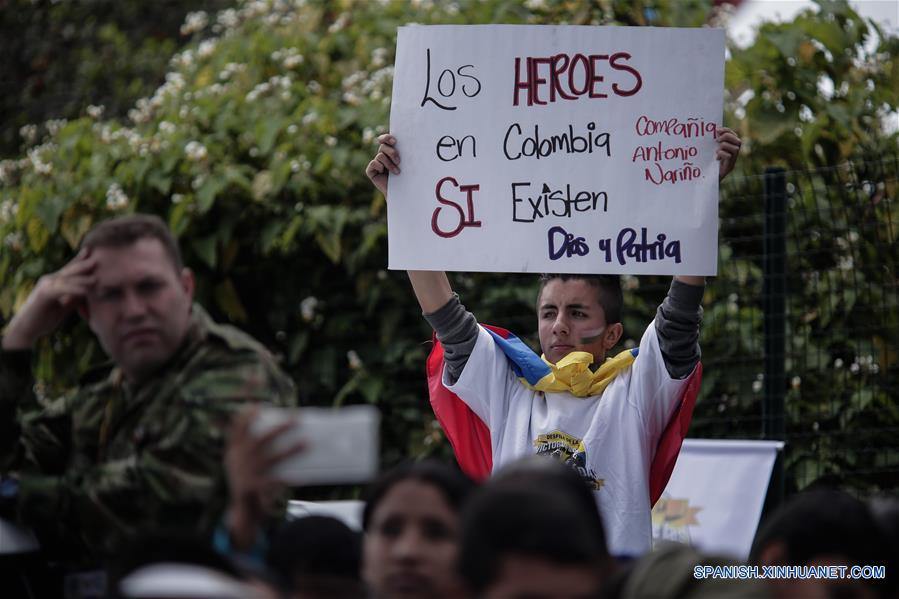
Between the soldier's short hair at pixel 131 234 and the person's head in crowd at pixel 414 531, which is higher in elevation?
the soldier's short hair at pixel 131 234

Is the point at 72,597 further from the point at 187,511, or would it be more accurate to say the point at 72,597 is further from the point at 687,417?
the point at 687,417

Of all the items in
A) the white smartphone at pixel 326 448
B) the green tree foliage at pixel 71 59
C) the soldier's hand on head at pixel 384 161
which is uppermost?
the green tree foliage at pixel 71 59

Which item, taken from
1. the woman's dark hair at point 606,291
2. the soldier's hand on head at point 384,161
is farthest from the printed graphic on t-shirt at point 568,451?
the soldier's hand on head at point 384,161

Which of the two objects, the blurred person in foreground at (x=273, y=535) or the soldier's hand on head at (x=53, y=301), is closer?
the blurred person in foreground at (x=273, y=535)

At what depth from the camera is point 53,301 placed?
2.81 m

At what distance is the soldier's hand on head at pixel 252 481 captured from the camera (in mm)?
2348

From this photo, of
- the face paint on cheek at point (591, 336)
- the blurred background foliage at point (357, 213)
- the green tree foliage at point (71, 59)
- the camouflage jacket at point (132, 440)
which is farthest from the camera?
the green tree foliage at point (71, 59)

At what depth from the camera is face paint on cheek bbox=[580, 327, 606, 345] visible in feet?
12.7

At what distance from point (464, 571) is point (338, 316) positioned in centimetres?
447

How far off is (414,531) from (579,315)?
1.66 metres

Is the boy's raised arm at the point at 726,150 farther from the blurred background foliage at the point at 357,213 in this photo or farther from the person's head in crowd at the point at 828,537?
the blurred background foliage at the point at 357,213

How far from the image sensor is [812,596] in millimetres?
2232

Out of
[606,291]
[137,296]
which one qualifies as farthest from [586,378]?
[137,296]

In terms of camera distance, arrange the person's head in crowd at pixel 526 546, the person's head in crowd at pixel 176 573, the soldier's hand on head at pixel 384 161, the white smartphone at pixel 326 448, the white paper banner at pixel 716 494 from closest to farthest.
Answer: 1. the person's head in crowd at pixel 526 546
2. the person's head in crowd at pixel 176 573
3. the white smartphone at pixel 326 448
4. the soldier's hand on head at pixel 384 161
5. the white paper banner at pixel 716 494
